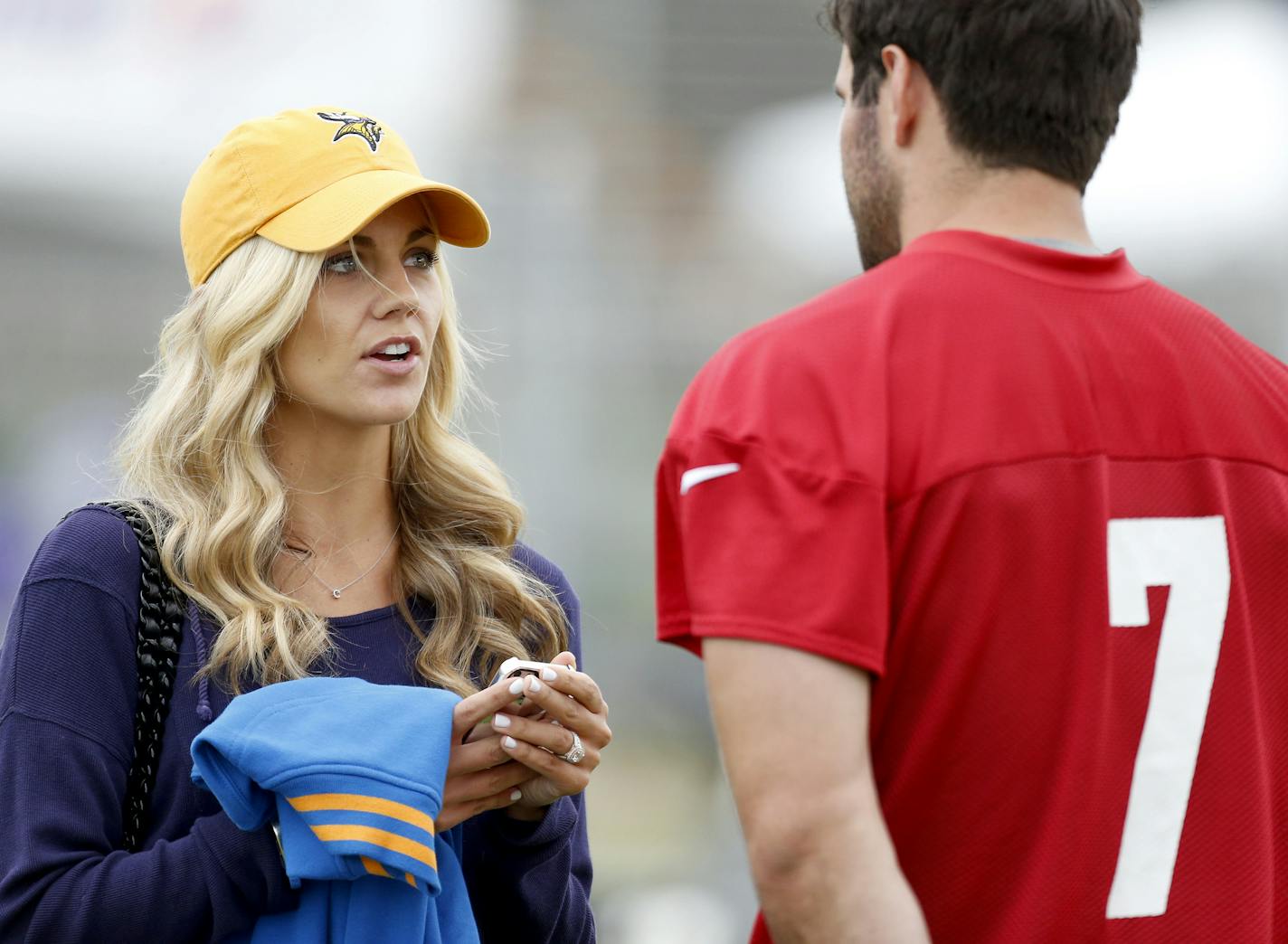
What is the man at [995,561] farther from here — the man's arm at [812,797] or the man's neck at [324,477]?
the man's neck at [324,477]

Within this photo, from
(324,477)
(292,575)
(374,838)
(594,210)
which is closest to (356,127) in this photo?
(324,477)

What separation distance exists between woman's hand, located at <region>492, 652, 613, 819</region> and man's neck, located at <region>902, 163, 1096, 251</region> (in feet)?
2.80

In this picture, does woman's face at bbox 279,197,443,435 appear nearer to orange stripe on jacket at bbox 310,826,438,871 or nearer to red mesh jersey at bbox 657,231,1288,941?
orange stripe on jacket at bbox 310,826,438,871

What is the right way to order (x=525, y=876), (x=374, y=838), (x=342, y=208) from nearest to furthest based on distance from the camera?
1. (x=374, y=838)
2. (x=525, y=876)
3. (x=342, y=208)

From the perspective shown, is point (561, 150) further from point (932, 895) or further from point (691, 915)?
point (932, 895)

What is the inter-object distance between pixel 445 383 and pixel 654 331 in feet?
18.2

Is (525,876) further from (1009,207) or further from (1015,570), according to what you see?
(1009,207)

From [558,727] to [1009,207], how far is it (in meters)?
1.02

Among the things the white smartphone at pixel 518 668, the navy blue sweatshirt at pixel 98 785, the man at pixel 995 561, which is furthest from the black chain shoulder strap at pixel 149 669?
the man at pixel 995 561

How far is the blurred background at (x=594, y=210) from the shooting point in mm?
7875

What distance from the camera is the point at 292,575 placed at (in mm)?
2744

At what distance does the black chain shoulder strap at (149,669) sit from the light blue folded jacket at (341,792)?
94 mm

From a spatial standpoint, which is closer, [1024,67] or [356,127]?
[1024,67]

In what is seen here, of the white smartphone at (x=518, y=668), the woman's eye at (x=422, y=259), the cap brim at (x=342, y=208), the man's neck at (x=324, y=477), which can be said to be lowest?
the white smartphone at (x=518, y=668)
